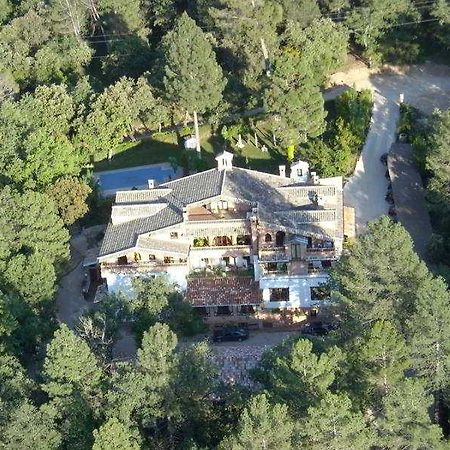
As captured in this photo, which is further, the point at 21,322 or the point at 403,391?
the point at 21,322

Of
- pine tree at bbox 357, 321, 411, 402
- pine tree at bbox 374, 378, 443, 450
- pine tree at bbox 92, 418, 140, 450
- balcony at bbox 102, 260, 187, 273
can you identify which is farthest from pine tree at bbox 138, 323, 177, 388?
balcony at bbox 102, 260, 187, 273

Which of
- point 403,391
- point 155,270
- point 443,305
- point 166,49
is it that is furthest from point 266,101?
point 403,391

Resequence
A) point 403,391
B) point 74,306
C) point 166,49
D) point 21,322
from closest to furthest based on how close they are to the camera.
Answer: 1. point 403,391
2. point 21,322
3. point 74,306
4. point 166,49

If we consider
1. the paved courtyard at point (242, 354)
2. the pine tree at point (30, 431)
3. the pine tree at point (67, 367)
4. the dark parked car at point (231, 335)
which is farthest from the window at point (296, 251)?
the pine tree at point (30, 431)

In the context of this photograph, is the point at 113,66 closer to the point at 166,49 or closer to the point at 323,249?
the point at 166,49

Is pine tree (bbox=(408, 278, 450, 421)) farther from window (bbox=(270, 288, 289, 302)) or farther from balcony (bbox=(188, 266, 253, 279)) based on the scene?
balcony (bbox=(188, 266, 253, 279))

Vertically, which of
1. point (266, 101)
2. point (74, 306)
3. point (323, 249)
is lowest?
point (74, 306)

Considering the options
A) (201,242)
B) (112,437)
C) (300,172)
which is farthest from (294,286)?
(112,437)
